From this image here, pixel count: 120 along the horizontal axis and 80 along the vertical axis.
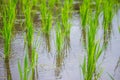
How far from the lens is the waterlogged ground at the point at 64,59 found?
3.30 meters

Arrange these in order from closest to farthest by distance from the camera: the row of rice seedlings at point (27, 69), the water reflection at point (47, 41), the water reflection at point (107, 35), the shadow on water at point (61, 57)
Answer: the row of rice seedlings at point (27, 69), the shadow on water at point (61, 57), the water reflection at point (47, 41), the water reflection at point (107, 35)

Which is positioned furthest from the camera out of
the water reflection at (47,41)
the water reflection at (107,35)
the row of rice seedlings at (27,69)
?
the water reflection at (107,35)

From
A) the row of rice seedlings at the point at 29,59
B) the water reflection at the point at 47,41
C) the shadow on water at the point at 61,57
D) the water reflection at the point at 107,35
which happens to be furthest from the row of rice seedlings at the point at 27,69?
the water reflection at the point at 107,35

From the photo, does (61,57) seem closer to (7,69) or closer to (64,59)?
(64,59)

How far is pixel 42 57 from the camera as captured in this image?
3822 millimetres

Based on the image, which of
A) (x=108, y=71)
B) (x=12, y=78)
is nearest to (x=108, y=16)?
(x=108, y=71)

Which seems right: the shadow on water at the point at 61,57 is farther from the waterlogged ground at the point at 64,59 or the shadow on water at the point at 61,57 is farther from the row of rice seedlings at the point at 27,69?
the row of rice seedlings at the point at 27,69

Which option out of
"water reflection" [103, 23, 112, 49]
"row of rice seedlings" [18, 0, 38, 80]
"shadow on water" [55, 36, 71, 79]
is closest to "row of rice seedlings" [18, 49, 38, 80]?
"row of rice seedlings" [18, 0, 38, 80]

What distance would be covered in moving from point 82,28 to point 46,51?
1.07 metres

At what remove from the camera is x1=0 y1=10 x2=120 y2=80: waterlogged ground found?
3297 millimetres

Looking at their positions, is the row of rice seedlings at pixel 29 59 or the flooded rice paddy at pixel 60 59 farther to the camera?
the flooded rice paddy at pixel 60 59

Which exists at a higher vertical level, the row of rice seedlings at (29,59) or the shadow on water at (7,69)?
the row of rice seedlings at (29,59)

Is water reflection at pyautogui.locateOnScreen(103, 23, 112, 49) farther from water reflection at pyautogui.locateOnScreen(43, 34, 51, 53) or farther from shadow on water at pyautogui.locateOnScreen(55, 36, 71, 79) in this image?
water reflection at pyautogui.locateOnScreen(43, 34, 51, 53)

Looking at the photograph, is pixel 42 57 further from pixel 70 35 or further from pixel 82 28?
pixel 82 28
